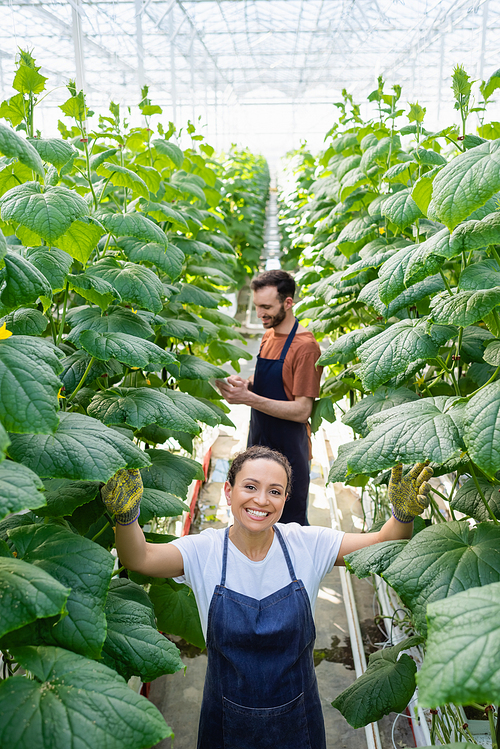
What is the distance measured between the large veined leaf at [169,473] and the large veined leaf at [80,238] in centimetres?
69

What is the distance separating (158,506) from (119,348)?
48 cm

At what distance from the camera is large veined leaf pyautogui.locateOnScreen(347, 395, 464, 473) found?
1.26m

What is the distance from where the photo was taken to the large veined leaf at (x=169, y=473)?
6.82 feet

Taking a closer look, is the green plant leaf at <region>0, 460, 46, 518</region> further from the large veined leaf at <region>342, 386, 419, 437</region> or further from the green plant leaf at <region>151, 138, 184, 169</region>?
the green plant leaf at <region>151, 138, 184, 169</region>

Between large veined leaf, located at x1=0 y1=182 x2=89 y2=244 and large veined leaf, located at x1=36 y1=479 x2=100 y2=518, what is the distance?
0.56 m

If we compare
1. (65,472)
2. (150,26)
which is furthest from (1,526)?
(150,26)

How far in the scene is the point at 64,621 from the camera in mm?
1114

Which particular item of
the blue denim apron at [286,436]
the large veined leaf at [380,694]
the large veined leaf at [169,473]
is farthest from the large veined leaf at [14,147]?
the blue denim apron at [286,436]

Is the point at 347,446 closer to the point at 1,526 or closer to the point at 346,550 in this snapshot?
the point at 346,550

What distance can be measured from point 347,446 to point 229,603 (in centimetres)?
59

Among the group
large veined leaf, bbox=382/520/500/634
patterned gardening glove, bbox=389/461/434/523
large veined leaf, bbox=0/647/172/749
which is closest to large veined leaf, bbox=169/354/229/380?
patterned gardening glove, bbox=389/461/434/523

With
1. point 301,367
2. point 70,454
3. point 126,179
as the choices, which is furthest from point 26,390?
point 301,367

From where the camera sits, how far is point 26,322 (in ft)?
5.04

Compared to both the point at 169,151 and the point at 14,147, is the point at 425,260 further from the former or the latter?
the point at 169,151
